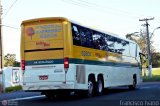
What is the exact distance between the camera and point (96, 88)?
2052 centimetres

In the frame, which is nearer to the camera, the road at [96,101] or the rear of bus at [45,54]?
the road at [96,101]

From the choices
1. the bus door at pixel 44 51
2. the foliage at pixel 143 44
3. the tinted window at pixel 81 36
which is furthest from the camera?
the foliage at pixel 143 44

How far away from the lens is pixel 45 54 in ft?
59.5

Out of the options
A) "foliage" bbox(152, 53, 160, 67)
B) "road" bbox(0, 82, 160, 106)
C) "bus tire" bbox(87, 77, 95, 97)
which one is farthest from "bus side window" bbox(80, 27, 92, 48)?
"foliage" bbox(152, 53, 160, 67)

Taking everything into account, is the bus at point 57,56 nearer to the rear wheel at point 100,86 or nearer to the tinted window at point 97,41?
the tinted window at point 97,41

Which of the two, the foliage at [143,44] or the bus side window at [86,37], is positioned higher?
the foliage at [143,44]

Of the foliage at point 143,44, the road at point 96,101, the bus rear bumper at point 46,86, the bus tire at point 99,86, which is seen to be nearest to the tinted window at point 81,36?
the bus rear bumper at point 46,86

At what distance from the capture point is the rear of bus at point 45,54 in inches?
703

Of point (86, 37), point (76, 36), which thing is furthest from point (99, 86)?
point (76, 36)

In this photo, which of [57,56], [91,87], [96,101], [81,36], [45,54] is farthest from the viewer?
[91,87]

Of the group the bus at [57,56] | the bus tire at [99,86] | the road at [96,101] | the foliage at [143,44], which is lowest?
the road at [96,101]

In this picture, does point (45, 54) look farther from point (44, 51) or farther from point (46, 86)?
point (46, 86)

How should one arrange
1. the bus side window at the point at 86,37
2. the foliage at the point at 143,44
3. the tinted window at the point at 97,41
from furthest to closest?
the foliage at the point at 143,44, the bus side window at the point at 86,37, the tinted window at the point at 97,41

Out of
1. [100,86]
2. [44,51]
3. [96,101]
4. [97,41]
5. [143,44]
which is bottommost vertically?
[96,101]
